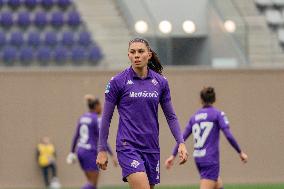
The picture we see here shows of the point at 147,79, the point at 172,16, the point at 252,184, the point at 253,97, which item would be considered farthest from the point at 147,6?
the point at 147,79

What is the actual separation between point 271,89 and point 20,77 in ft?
19.4

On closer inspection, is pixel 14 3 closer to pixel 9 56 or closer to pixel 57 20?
pixel 57 20

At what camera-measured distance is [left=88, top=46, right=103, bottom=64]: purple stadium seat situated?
2494cm

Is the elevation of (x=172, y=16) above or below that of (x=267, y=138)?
above

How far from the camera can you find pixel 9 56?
80.4ft

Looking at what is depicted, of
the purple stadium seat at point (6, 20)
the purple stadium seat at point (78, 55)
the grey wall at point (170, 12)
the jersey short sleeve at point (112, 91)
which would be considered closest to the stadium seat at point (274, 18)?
the grey wall at point (170, 12)

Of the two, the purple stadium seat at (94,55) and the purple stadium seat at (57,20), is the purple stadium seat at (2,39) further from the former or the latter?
the purple stadium seat at (94,55)

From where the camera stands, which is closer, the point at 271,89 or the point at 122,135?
the point at 122,135

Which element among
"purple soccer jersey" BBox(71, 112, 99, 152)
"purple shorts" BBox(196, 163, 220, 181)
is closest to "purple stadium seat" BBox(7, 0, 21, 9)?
"purple soccer jersey" BBox(71, 112, 99, 152)

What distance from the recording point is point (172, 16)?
2428 centimetres

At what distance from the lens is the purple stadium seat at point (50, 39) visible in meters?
25.2

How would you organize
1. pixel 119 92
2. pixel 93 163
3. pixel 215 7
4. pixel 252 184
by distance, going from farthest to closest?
pixel 215 7 → pixel 252 184 → pixel 93 163 → pixel 119 92

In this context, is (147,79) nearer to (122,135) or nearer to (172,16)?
(122,135)

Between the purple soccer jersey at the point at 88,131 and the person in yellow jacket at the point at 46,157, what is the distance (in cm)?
607
